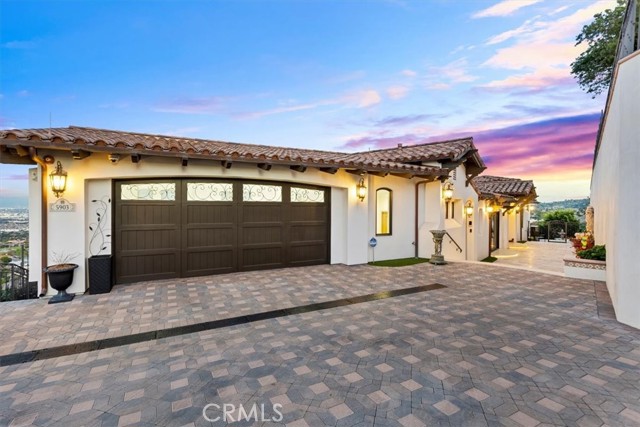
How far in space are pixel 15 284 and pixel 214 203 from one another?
4356 mm

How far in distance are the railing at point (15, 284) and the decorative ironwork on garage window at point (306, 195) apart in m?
6.30

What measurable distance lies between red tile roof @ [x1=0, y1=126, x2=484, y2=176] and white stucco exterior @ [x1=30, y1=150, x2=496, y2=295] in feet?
1.91

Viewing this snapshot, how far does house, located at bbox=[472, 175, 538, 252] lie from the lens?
16.7 meters

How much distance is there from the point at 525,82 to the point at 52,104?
17.2 metres

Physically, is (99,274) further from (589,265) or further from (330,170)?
(589,265)

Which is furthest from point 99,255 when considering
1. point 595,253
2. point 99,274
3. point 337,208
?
point 595,253

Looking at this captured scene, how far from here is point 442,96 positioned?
14.2 meters

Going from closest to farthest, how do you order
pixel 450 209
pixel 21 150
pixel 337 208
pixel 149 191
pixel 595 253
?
pixel 21 150 < pixel 149 191 < pixel 595 253 < pixel 337 208 < pixel 450 209

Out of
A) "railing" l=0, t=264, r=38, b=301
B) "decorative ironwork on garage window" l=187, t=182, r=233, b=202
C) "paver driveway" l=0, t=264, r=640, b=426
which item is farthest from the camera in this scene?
"decorative ironwork on garage window" l=187, t=182, r=233, b=202

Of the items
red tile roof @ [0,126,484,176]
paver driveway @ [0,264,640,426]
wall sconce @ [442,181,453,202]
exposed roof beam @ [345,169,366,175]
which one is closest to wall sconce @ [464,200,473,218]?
wall sconce @ [442,181,453,202]

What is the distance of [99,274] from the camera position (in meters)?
6.12

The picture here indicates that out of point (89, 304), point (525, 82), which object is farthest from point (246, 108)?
point (525, 82)

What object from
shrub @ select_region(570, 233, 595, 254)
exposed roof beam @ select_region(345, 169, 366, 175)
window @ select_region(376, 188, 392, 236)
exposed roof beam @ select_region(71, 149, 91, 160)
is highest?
exposed roof beam @ select_region(345, 169, 366, 175)

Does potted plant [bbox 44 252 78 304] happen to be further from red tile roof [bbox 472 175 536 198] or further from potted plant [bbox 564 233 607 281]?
red tile roof [bbox 472 175 536 198]
